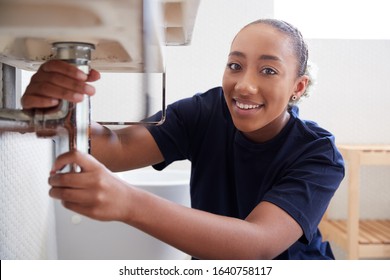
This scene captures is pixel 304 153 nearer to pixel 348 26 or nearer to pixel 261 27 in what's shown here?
pixel 261 27

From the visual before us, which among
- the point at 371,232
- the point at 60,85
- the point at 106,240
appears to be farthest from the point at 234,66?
the point at 371,232

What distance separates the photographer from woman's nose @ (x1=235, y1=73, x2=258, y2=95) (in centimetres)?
47

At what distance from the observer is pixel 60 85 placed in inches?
10.7

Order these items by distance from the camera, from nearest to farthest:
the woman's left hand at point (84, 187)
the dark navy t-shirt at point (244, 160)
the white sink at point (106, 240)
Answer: the woman's left hand at point (84, 187) < the dark navy t-shirt at point (244, 160) < the white sink at point (106, 240)

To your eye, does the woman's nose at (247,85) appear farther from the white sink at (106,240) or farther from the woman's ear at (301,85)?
the white sink at (106,240)

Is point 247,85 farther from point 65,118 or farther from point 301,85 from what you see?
point 65,118

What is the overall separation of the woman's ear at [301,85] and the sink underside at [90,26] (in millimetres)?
241

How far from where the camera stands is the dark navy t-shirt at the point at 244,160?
1.51 ft

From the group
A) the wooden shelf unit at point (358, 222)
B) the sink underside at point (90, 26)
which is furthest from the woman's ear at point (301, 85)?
the wooden shelf unit at point (358, 222)

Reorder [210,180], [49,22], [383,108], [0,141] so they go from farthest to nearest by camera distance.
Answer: [383,108], [210,180], [0,141], [49,22]

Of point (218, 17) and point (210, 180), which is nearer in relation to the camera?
point (210, 180)

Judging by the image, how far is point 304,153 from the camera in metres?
0.48
